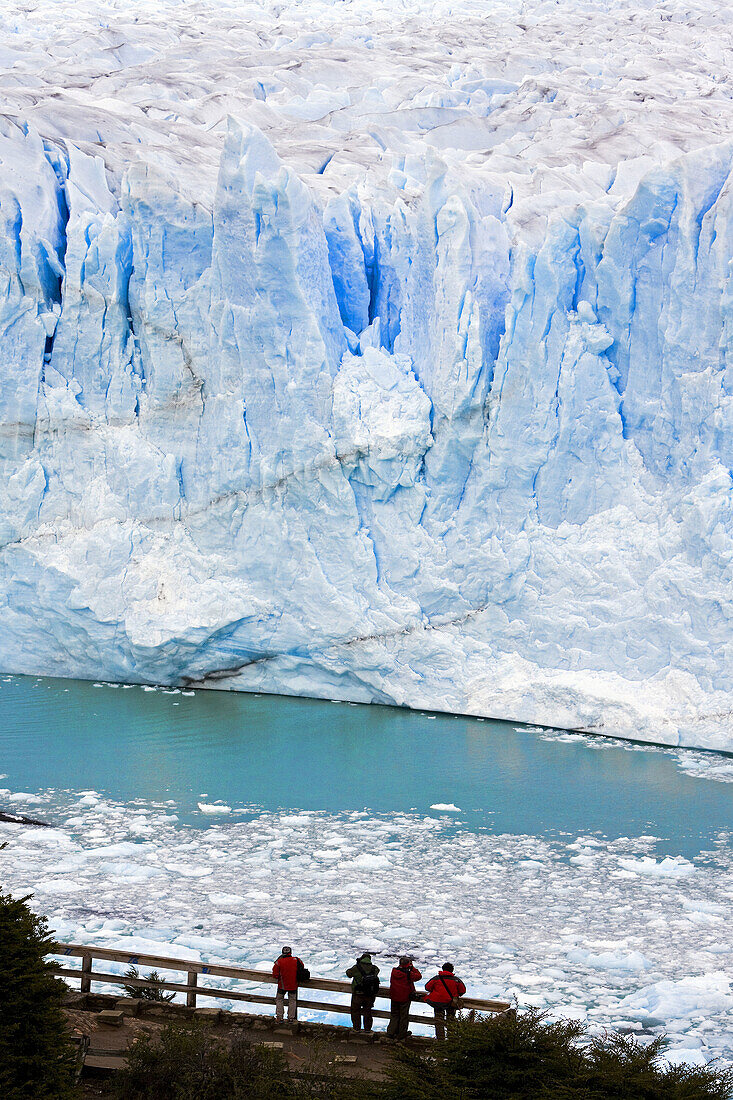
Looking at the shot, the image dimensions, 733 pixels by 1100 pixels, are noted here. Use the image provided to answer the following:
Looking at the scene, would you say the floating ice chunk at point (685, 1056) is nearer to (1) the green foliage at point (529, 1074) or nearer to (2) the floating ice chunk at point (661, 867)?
(1) the green foliage at point (529, 1074)

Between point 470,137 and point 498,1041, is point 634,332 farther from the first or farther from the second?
point 498,1041

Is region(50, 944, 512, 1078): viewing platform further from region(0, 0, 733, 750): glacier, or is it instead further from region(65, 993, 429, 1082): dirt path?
region(0, 0, 733, 750): glacier

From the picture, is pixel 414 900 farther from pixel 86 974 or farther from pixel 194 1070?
pixel 194 1070

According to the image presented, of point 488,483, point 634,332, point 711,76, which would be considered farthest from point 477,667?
point 711,76

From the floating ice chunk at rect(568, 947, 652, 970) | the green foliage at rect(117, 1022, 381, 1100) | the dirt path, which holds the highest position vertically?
the green foliage at rect(117, 1022, 381, 1100)

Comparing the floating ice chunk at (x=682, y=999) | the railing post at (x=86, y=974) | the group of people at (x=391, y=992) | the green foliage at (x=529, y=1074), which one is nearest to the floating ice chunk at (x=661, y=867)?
the floating ice chunk at (x=682, y=999)

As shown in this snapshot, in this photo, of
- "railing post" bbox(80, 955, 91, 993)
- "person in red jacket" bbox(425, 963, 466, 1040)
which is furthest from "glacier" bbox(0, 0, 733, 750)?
"railing post" bbox(80, 955, 91, 993)
